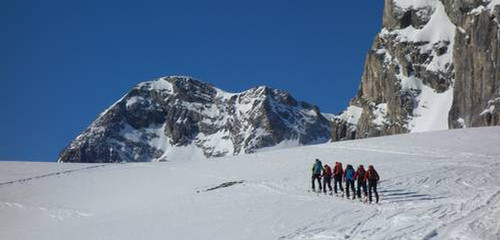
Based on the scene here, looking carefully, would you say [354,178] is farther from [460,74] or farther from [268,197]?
[460,74]

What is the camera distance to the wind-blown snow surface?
2358cm

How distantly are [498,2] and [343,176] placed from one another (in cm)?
13995

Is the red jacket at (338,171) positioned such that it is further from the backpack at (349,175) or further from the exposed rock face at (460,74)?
the exposed rock face at (460,74)

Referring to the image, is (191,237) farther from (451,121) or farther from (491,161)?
(451,121)

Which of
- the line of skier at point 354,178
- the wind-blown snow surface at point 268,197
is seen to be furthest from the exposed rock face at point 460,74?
the line of skier at point 354,178

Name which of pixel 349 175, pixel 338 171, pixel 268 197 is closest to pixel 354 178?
pixel 349 175

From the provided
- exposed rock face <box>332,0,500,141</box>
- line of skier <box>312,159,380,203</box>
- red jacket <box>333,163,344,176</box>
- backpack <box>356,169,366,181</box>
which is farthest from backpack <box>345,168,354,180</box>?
exposed rock face <box>332,0,500,141</box>

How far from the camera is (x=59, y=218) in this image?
35719 millimetres

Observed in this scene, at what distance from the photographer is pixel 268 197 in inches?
1260

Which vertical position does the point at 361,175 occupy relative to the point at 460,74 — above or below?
below

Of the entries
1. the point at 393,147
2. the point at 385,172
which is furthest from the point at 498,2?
the point at 385,172

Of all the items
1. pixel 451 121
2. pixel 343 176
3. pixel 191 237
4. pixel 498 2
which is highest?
pixel 498 2

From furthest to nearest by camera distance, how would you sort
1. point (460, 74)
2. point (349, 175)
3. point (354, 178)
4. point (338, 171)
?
1. point (460, 74)
2. point (338, 171)
3. point (349, 175)
4. point (354, 178)

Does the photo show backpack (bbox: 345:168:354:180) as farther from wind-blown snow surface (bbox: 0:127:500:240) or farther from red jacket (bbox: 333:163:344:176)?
wind-blown snow surface (bbox: 0:127:500:240)
